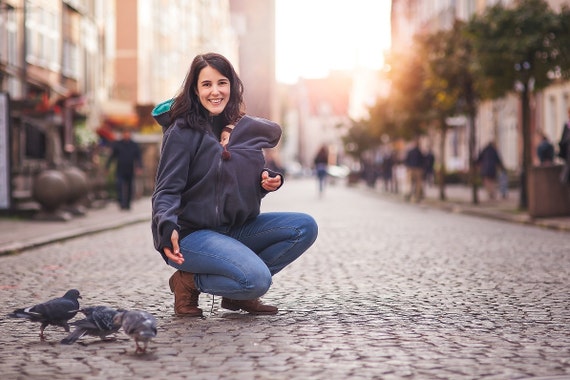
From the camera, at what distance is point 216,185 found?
6.56 metres

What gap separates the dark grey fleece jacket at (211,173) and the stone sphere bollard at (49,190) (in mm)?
13555

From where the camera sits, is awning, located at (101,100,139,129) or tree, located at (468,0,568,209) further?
awning, located at (101,100,139,129)

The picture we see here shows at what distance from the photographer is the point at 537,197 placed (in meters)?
19.2

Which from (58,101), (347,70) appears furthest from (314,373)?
(347,70)

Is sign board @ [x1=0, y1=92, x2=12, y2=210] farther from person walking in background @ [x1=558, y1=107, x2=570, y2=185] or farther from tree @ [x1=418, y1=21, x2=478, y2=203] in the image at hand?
tree @ [x1=418, y1=21, x2=478, y2=203]

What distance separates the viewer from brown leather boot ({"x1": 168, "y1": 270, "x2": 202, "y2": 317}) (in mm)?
6801

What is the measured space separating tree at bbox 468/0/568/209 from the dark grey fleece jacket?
51.8 ft

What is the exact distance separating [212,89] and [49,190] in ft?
45.1

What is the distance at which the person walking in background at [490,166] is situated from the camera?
31.2 m

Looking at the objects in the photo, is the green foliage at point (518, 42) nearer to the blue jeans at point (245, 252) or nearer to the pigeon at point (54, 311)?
the blue jeans at point (245, 252)

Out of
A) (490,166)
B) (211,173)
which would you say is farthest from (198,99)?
(490,166)

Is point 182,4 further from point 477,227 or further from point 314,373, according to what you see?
point 314,373

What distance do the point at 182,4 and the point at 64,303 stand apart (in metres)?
60.8

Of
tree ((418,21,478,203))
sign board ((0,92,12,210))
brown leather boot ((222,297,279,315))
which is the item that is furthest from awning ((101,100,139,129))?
brown leather boot ((222,297,279,315))
